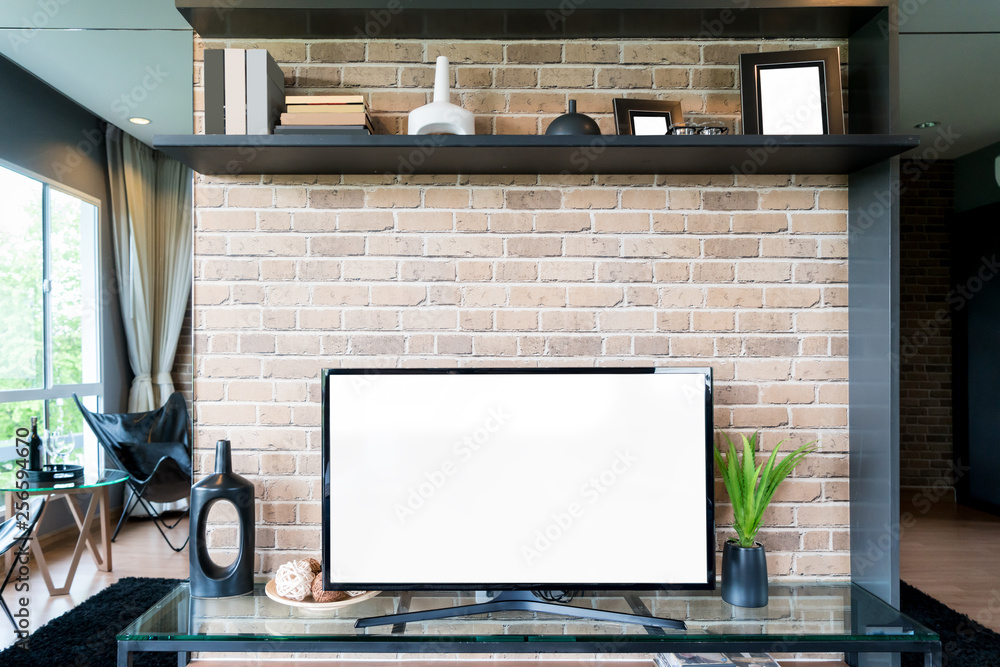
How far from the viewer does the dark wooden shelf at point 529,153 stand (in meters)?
1.60

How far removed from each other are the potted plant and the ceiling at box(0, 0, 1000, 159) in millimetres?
2236

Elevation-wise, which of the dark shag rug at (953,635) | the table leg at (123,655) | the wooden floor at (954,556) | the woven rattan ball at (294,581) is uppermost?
the woven rattan ball at (294,581)

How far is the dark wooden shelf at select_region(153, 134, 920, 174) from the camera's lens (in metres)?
1.60

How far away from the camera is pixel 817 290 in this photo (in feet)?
6.19

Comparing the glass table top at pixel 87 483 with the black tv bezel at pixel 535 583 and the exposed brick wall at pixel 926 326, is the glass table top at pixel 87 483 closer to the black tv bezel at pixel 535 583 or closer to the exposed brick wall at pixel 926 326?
the black tv bezel at pixel 535 583

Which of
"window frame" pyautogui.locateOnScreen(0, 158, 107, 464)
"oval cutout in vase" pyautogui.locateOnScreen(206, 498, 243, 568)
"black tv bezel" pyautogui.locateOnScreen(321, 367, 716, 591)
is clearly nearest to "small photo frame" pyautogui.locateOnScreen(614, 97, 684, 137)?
"black tv bezel" pyautogui.locateOnScreen(321, 367, 716, 591)

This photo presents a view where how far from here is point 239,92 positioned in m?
1.68

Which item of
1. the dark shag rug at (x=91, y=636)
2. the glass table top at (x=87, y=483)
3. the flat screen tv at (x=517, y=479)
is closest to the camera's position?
the flat screen tv at (x=517, y=479)

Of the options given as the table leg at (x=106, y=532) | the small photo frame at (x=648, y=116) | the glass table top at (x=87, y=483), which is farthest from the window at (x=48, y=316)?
the small photo frame at (x=648, y=116)

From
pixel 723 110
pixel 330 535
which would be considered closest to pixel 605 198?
pixel 723 110

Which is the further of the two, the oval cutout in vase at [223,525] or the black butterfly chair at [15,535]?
the black butterfly chair at [15,535]

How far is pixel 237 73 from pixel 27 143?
3.05m

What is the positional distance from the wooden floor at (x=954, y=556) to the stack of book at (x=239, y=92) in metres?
3.46

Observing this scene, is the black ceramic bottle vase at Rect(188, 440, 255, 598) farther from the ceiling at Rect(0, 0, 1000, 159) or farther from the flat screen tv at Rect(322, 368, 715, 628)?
the ceiling at Rect(0, 0, 1000, 159)
